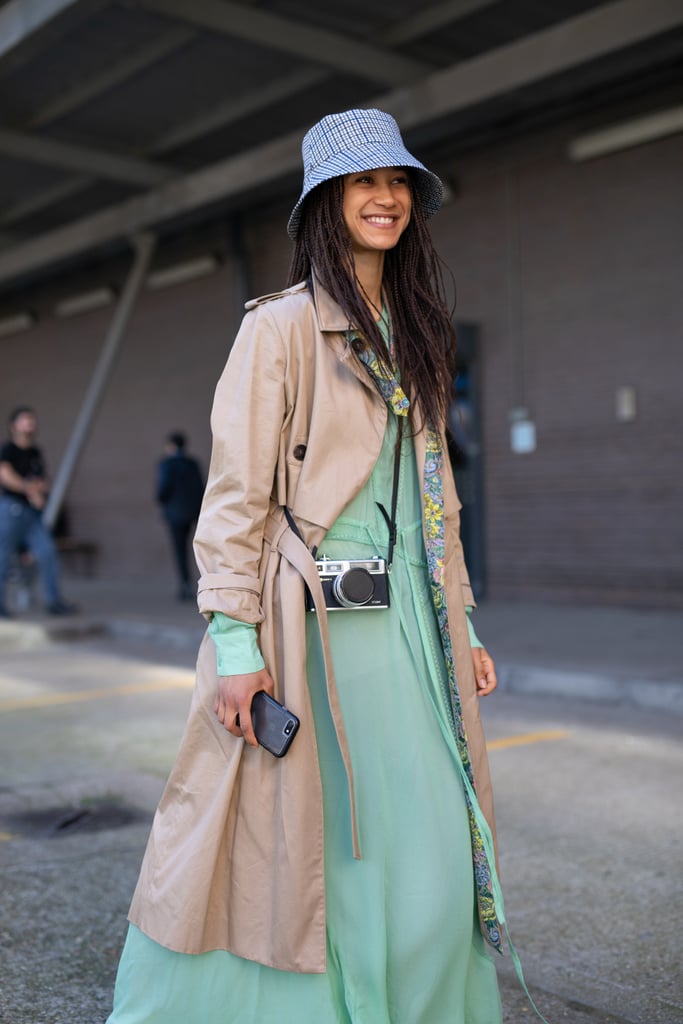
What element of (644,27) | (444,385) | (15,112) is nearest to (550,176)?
(644,27)

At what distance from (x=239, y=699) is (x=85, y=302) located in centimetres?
1634

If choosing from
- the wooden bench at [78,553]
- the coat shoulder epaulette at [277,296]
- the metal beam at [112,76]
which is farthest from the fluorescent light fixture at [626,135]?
the wooden bench at [78,553]

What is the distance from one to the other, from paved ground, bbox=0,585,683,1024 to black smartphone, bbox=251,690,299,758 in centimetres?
109

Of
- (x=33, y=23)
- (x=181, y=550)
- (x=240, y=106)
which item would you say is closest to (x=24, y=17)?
(x=33, y=23)

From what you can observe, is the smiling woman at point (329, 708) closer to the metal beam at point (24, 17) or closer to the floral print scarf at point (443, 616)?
the floral print scarf at point (443, 616)

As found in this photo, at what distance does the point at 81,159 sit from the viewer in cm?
1332

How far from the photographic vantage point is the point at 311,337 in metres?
2.37

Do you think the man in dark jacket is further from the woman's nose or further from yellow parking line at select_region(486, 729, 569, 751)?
the woman's nose

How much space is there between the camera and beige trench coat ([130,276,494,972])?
2.23 m

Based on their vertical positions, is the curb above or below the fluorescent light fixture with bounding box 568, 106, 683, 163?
below

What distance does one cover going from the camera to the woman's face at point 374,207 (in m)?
2.42

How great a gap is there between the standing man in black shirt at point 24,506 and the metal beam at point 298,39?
13.2ft

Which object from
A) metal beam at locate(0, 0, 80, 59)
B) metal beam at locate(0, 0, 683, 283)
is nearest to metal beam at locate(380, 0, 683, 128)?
metal beam at locate(0, 0, 683, 283)

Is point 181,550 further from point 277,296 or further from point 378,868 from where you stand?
point 378,868
